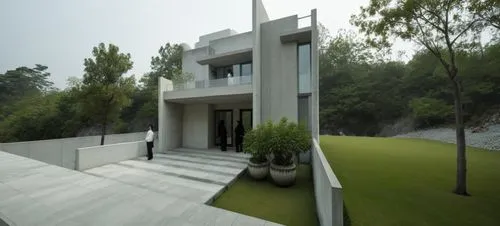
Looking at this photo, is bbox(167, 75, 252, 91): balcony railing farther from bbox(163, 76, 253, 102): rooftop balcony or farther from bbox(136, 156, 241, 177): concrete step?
bbox(136, 156, 241, 177): concrete step

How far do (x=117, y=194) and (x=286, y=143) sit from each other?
197 inches

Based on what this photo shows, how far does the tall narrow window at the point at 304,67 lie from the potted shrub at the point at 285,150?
341cm

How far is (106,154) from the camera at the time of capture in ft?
28.7

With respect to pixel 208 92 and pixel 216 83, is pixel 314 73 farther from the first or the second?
pixel 208 92

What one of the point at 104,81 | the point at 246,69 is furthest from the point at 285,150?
the point at 104,81

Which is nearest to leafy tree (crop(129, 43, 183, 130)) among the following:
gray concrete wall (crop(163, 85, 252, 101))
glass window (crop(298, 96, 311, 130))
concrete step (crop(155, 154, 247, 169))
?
gray concrete wall (crop(163, 85, 252, 101))

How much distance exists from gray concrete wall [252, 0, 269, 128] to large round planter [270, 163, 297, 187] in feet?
10.4

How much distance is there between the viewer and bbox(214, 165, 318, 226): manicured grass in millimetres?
4484

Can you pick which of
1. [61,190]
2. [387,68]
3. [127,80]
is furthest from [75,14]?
[387,68]

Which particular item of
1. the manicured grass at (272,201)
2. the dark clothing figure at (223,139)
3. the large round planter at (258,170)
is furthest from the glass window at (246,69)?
the manicured grass at (272,201)

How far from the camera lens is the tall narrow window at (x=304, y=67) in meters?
9.64

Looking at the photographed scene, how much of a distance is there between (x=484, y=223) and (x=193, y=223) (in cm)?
591

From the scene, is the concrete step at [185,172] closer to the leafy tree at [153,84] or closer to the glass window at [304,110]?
the glass window at [304,110]

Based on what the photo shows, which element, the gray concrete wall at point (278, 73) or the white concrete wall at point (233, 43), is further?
the white concrete wall at point (233, 43)
